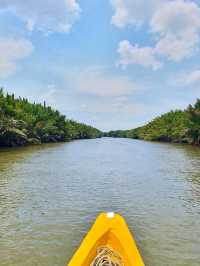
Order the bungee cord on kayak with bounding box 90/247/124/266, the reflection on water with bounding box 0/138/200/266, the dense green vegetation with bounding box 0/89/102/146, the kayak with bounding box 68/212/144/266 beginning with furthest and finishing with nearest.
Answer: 1. the dense green vegetation with bounding box 0/89/102/146
2. the reflection on water with bounding box 0/138/200/266
3. the bungee cord on kayak with bounding box 90/247/124/266
4. the kayak with bounding box 68/212/144/266

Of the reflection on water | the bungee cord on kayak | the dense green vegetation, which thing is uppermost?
the dense green vegetation

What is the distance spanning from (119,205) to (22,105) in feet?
199

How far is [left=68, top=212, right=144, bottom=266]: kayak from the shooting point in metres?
6.74

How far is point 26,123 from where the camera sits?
60.8m

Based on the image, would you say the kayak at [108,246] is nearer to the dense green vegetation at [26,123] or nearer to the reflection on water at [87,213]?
the reflection on water at [87,213]

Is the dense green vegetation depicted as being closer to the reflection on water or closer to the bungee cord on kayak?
the reflection on water

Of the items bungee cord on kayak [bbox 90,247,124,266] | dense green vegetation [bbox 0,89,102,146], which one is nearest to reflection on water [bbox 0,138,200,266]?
bungee cord on kayak [bbox 90,247,124,266]

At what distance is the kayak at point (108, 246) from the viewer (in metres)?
6.74

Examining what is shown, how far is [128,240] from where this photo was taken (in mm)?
6957

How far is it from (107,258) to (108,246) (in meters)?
0.27

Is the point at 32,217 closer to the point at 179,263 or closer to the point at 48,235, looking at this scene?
the point at 48,235

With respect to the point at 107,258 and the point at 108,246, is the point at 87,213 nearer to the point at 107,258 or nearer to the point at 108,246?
the point at 108,246

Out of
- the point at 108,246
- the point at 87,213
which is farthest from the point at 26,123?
the point at 108,246

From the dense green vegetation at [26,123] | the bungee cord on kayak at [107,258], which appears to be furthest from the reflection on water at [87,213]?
the dense green vegetation at [26,123]
